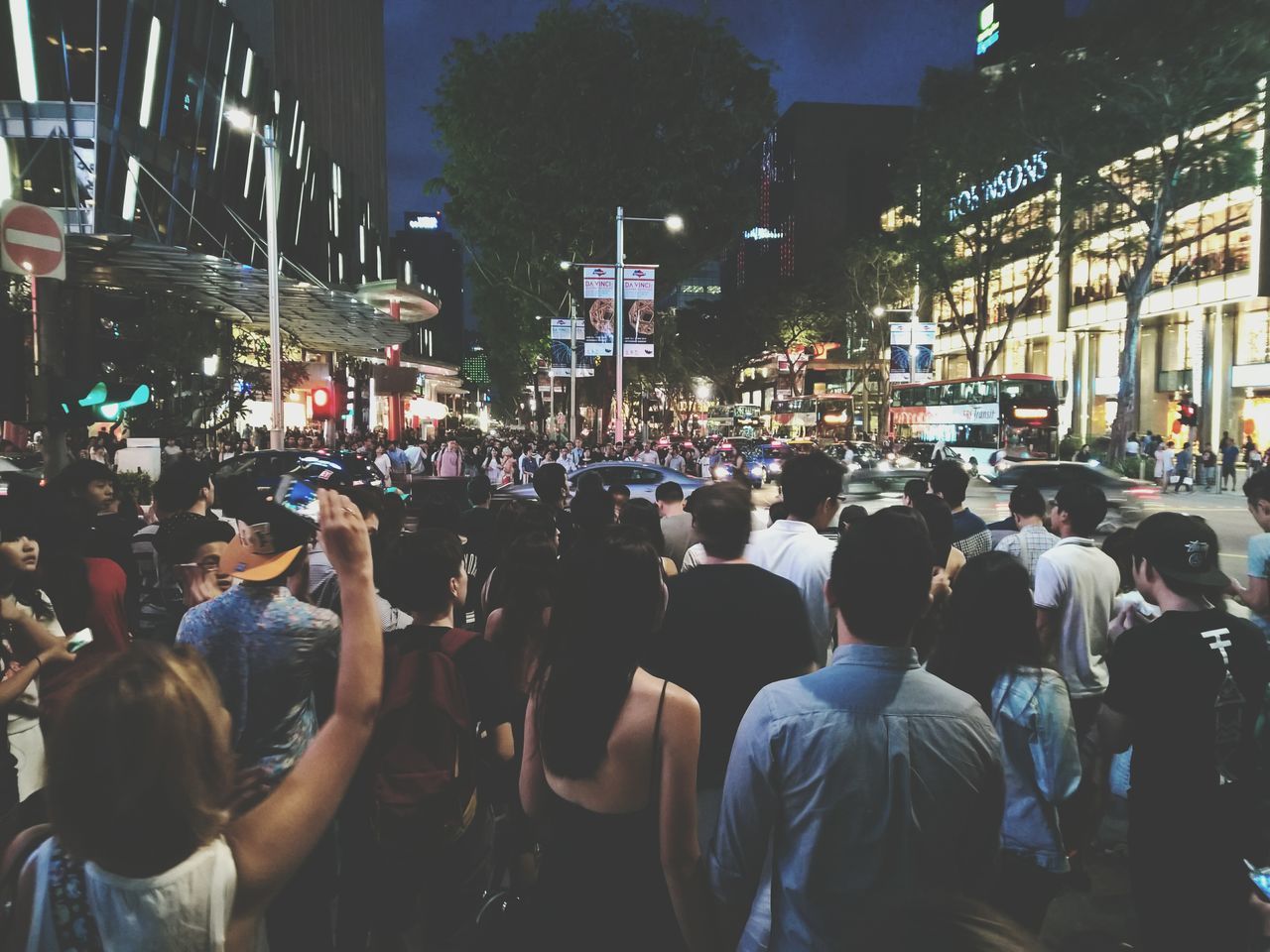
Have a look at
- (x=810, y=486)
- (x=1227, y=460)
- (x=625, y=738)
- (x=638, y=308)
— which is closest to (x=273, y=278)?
(x=638, y=308)

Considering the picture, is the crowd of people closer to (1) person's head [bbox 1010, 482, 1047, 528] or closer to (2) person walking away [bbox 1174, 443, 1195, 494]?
(1) person's head [bbox 1010, 482, 1047, 528]

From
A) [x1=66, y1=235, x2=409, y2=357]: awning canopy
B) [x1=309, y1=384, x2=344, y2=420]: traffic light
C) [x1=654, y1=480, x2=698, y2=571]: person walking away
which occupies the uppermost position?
[x1=66, y1=235, x2=409, y2=357]: awning canopy

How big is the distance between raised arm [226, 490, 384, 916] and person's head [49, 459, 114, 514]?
14.5ft

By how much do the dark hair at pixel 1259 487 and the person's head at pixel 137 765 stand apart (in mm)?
5216

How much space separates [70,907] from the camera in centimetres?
140

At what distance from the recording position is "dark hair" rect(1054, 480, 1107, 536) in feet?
15.2

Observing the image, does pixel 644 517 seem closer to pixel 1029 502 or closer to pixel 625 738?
pixel 1029 502

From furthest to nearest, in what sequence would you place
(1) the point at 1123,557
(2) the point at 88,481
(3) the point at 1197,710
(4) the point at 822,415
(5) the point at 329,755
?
(4) the point at 822,415, (2) the point at 88,481, (1) the point at 1123,557, (3) the point at 1197,710, (5) the point at 329,755

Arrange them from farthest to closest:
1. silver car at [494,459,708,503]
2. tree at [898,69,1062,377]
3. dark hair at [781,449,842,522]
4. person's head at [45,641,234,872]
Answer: tree at [898,69,1062,377], silver car at [494,459,708,503], dark hair at [781,449,842,522], person's head at [45,641,234,872]

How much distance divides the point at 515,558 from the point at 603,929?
2260mm

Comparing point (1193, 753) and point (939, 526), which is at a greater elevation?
point (939, 526)

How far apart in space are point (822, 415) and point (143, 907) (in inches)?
2605

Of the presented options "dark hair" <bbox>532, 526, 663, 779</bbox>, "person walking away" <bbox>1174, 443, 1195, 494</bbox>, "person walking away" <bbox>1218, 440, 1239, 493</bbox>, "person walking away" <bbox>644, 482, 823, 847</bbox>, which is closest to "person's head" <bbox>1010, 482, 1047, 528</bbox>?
"person walking away" <bbox>644, 482, 823, 847</bbox>

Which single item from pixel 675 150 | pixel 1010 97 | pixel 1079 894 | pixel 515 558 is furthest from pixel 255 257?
pixel 1079 894
